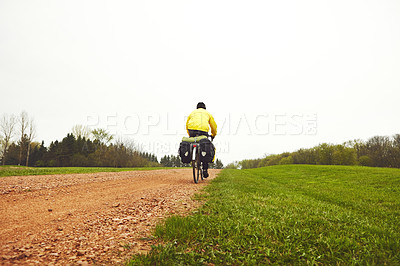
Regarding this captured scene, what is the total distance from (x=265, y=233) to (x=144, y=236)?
1.72m

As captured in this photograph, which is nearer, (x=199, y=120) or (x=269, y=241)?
(x=269, y=241)

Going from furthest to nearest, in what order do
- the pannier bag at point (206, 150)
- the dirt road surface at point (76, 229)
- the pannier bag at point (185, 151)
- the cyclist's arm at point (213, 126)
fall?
the cyclist's arm at point (213, 126)
the pannier bag at point (206, 150)
the pannier bag at point (185, 151)
the dirt road surface at point (76, 229)

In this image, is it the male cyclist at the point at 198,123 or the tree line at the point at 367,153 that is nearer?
the male cyclist at the point at 198,123

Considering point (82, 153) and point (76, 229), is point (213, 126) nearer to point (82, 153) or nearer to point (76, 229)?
point (76, 229)

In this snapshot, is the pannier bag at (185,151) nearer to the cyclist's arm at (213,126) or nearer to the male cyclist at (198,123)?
the male cyclist at (198,123)

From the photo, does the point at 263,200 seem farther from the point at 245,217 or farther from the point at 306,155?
the point at 306,155

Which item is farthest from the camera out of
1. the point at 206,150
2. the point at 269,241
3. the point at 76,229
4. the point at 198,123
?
the point at 198,123

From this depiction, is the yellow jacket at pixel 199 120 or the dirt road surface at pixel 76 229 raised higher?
the yellow jacket at pixel 199 120

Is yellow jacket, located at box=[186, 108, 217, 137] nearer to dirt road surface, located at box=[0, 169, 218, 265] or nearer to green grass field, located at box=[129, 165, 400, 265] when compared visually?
dirt road surface, located at box=[0, 169, 218, 265]

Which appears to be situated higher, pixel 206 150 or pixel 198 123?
pixel 198 123

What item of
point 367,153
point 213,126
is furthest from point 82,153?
point 367,153

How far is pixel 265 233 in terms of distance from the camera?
8.65 feet

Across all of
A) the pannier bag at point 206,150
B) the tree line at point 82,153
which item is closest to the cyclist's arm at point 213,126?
the pannier bag at point 206,150

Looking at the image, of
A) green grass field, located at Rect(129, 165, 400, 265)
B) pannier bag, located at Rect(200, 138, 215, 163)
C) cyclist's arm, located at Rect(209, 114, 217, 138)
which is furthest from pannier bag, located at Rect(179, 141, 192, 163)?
green grass field, located at Rect(129, 165, 400, 265)
